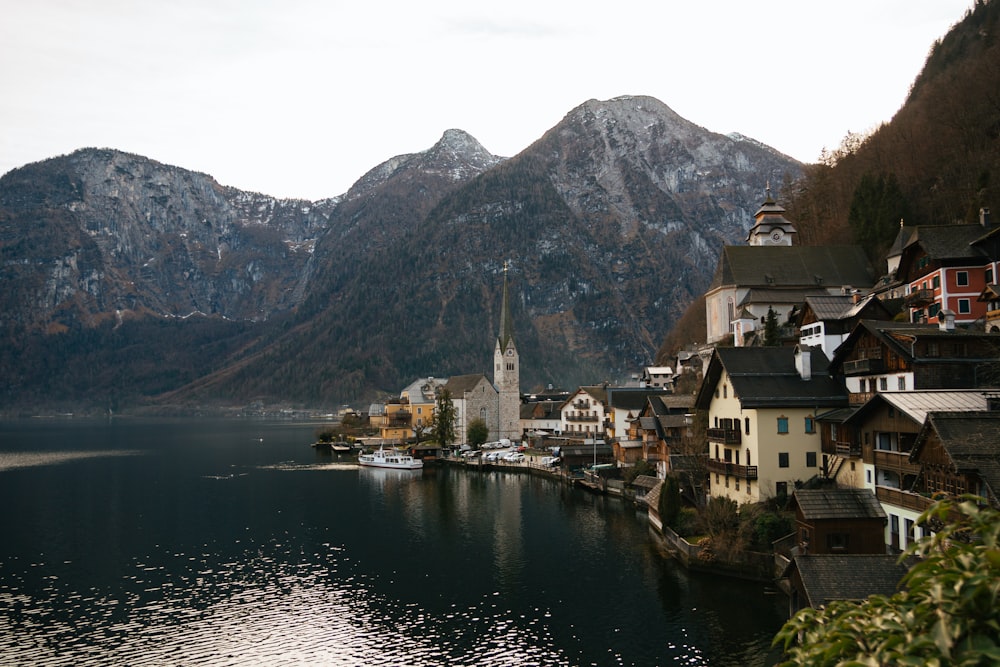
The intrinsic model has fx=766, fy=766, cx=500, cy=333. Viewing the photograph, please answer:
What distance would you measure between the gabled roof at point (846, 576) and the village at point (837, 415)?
0.17 feet

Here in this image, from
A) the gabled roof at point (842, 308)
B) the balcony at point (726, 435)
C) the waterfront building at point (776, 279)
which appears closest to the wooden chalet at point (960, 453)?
the balcony at point (726, 435)

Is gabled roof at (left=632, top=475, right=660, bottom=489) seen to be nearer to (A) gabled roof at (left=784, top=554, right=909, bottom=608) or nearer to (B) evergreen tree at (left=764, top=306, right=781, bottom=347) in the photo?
(B) evergreen tree at (left=764, top=306, right=781, bottom=347)

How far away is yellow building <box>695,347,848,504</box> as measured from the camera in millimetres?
43500

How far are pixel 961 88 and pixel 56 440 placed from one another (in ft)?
631

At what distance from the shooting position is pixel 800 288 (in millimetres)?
80000

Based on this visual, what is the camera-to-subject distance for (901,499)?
110ft

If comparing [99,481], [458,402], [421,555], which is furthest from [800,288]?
[99,481]

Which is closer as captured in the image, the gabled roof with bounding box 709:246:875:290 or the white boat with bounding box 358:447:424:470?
the gabled roof with bounding box 709:246:875:290

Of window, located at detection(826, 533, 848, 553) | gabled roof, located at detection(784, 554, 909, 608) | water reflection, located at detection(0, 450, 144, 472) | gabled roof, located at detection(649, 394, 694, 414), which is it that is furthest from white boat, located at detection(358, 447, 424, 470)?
gabled roof, located at detection(784, 554, 909, 608)

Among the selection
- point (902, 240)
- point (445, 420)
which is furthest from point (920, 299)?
point (445, 420)

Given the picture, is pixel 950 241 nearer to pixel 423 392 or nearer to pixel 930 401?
pixel 930 401

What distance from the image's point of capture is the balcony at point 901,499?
3150 centimetres

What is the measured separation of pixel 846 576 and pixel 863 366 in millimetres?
18412

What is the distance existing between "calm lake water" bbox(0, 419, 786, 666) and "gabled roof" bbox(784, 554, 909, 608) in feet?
15.0
